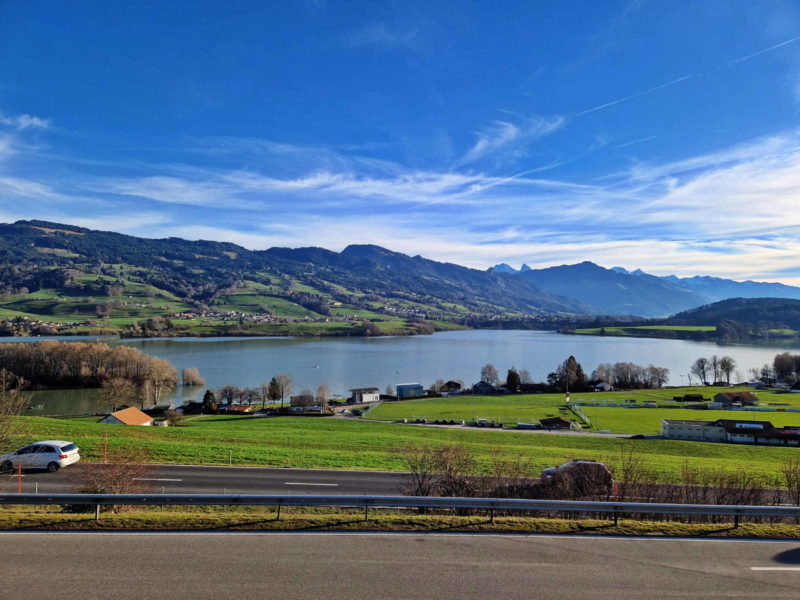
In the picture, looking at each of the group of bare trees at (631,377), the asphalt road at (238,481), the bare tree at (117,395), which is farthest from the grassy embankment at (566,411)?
the asphalt road at (238,481)

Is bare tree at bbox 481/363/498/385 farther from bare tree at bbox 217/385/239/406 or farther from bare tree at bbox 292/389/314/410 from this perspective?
bare tree at bbox 217/385/239/406

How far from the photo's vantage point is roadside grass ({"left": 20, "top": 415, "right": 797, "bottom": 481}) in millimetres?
22906

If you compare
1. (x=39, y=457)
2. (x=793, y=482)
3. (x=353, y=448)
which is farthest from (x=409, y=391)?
(x=39, y=457)

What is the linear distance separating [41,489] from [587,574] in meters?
18.4

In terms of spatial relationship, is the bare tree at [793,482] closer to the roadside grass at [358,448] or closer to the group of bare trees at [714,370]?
the roadside grass at [358,448]

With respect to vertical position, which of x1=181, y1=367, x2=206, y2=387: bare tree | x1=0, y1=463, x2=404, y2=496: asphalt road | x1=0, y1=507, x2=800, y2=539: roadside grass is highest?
x1=0, y1=507, x2=800, y2=539: roadside grass

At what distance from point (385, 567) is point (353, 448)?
21880 mm

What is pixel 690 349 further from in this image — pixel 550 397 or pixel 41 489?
pixel 41 489

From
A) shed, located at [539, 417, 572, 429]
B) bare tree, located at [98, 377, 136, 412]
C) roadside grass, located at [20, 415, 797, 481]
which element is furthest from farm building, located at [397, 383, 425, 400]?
bare tree, located at [98, 377, 136, 412]

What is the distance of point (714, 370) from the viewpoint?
115m

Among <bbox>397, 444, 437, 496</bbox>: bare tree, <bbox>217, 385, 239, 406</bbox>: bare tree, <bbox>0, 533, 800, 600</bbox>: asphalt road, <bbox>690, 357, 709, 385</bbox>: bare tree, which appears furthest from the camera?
<bbox>690, 357, 709, 385</bbox>: bare tree

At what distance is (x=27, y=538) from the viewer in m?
9.24

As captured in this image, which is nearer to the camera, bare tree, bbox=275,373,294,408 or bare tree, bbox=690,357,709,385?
bare tree, bbox=275,373,294,408

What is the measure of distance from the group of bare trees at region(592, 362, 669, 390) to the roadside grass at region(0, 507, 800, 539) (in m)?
96.7
